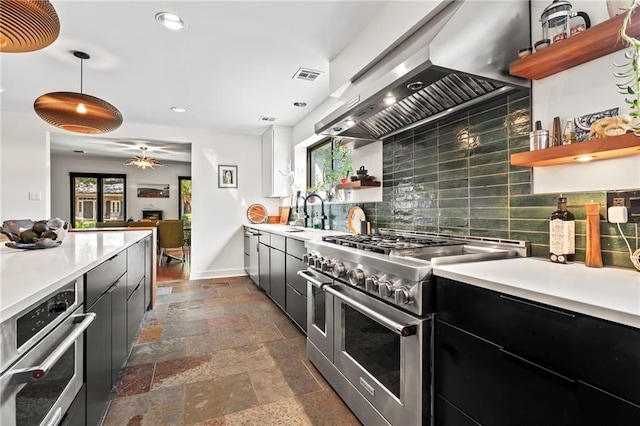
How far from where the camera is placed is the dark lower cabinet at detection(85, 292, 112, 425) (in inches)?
51.5

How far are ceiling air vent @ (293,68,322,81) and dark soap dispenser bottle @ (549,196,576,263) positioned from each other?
235cm

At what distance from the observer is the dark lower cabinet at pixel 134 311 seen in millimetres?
2223

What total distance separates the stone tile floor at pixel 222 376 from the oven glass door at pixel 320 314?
8.8 inches

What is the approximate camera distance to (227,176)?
5242mm

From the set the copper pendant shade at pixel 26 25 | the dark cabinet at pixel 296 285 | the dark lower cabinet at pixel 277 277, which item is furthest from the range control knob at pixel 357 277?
the copper pendant shade at pixel 26 25

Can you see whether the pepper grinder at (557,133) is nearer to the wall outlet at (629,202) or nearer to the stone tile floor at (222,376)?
the wall outlet at (629,202)

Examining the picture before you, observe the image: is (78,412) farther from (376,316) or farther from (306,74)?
(306,74)

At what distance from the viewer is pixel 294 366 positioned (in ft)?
7.22

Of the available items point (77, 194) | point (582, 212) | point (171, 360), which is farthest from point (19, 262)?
point (77, 194)

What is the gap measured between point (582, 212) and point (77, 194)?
10127 millimetres

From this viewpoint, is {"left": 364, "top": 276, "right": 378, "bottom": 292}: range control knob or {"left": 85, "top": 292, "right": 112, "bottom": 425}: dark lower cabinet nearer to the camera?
{"left": 85, "top": 292, "right": 112, "bottom": 425}: dark lower cabinet

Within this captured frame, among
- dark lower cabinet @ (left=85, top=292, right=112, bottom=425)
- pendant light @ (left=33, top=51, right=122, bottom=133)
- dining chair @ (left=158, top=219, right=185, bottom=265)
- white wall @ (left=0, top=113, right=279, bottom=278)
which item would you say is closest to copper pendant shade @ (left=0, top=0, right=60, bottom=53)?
pendant light @ (left=33, top=51, right=122, bottom=133)

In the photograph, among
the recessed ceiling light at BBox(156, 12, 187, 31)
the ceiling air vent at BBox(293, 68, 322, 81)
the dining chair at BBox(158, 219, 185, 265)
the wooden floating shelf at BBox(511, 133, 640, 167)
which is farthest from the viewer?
the dining chair at BBox(158, 219, 185, 265)

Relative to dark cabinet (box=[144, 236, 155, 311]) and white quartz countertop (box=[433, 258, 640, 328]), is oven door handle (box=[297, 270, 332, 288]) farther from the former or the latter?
dark cabinet (box=[144, 236, 155, 311])
